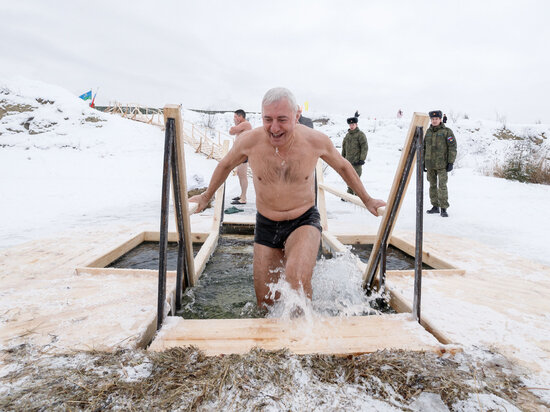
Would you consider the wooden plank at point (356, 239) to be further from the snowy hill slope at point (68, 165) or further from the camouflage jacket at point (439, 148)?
the snowy hill slope at point (68, 165)

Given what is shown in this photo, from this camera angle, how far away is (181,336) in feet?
5.86

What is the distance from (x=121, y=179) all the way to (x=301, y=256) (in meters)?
9.95

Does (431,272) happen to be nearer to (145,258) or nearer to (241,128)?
(145,258)

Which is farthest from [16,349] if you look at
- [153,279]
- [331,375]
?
[331,375]

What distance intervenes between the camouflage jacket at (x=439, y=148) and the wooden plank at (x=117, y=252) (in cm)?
542

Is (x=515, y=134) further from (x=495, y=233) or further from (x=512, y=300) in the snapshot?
(x=512, y=300)

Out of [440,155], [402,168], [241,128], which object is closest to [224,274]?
[402,168]

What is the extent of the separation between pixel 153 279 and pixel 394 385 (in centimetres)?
211

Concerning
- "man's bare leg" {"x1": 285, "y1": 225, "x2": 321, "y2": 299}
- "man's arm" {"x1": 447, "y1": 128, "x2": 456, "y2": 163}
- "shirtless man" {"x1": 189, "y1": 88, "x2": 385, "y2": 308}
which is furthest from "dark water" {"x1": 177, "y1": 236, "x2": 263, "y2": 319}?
"man's arm" {"x1": 447, "y1": 128, "x2": 456, "y2": 163}

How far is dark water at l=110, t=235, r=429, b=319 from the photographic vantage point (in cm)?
269

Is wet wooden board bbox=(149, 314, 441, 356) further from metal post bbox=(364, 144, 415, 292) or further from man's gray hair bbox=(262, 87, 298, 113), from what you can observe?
man's gray hair bbox=(262, 87, 298, 113)

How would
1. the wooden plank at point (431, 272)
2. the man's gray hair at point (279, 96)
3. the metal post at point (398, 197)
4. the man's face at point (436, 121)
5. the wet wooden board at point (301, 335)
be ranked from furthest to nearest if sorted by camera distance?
the man's face at point (436, 121), the wooden plank at point (431, 272), the man's gray hair at point (279, 96), the metal post at point (398, 197), the wet wooden board at point (301, 335)

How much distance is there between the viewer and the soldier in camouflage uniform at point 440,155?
6.13 meters

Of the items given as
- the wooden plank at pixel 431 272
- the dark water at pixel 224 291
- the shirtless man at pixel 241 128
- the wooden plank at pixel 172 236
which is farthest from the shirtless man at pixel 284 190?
the shirtless man at pixel 241 128
